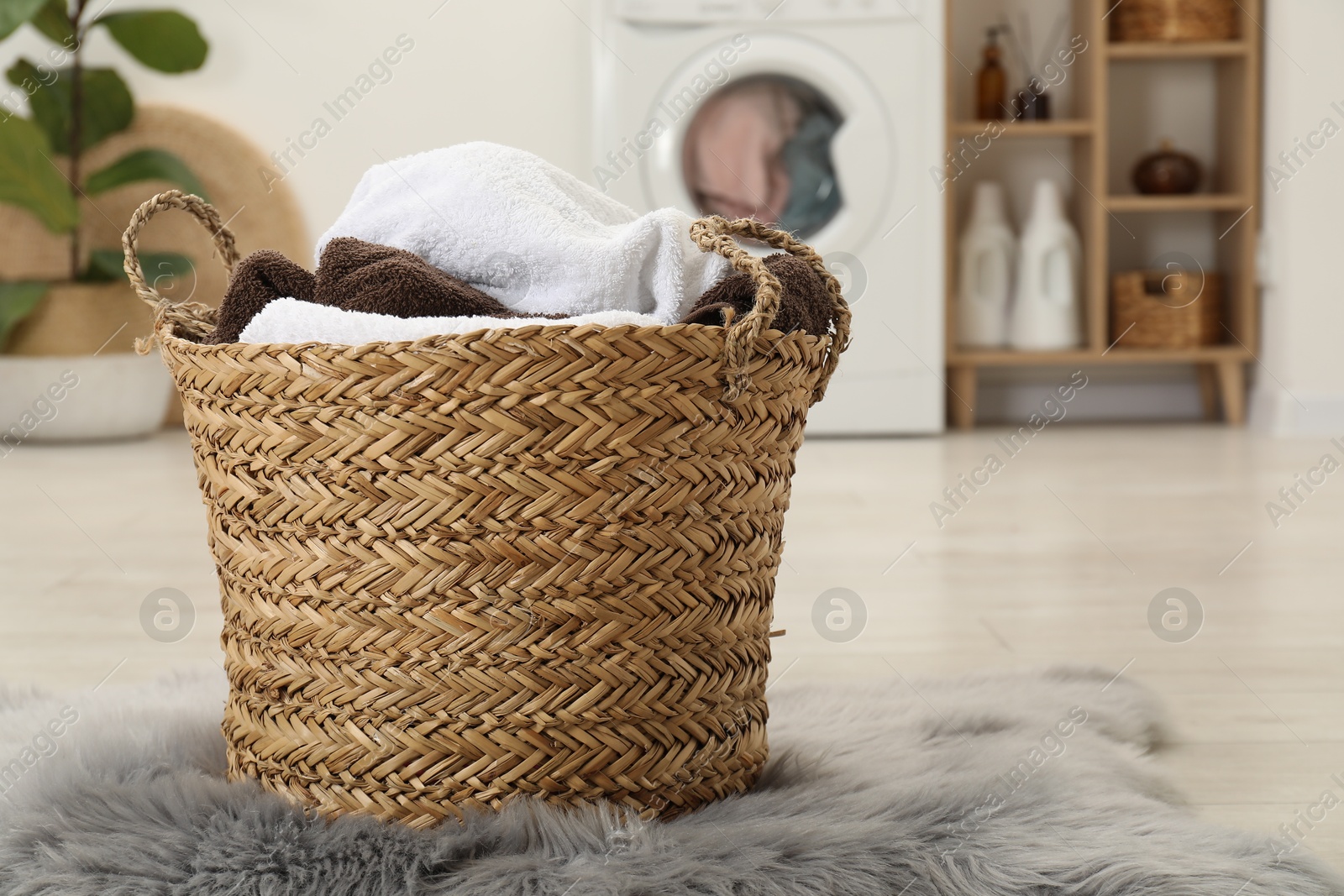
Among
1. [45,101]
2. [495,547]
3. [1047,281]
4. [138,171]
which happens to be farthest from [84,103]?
[495,547]

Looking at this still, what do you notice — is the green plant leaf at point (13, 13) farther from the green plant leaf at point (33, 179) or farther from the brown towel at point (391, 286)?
the brown towel at point (391, 286)

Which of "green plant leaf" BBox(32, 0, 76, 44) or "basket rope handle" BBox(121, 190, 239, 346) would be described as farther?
"green plant leaf" BBox(32, 0, 76, 44)

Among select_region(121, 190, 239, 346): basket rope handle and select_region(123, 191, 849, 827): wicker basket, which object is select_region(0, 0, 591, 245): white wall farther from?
select_region(123, 191, 849, 827): wicker basket

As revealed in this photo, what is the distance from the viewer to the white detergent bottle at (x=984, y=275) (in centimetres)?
288

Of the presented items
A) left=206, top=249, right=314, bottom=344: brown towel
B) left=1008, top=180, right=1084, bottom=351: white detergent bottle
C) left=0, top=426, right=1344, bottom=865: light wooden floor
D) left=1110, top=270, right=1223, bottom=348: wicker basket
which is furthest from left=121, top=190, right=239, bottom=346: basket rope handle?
left=1110, top=270, right=1223, bottom=348: wicker basket

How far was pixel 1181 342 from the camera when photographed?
2855 millimetres

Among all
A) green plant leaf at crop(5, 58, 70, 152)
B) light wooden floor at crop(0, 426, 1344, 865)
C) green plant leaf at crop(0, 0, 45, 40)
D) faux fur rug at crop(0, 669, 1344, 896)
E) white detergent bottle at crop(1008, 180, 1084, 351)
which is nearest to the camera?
faux fur rug at crop(0, 669, 1344, 896)

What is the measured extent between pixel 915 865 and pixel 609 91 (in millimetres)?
2220

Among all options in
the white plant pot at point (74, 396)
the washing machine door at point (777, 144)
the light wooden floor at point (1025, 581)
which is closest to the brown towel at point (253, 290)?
the light wooden floor at point (1025, 581)

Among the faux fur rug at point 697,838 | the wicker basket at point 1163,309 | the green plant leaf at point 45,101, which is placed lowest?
the faux fur rug at point 697,838

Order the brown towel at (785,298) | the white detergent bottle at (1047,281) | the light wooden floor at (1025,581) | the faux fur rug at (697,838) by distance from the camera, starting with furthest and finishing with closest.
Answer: the white detergent bottle at (1047,281)
the light wooden floor at (1025,581)
the brown towel at (785,298)
the faux fur rug at (697,838)

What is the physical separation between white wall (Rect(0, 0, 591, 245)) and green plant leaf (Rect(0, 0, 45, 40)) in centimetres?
40

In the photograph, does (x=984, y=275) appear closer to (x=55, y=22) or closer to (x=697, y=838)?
(x=55, y=22)

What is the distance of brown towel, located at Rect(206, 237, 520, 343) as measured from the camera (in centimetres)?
71
